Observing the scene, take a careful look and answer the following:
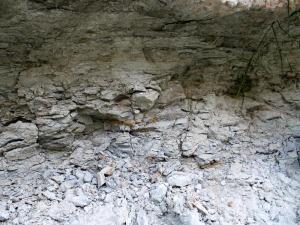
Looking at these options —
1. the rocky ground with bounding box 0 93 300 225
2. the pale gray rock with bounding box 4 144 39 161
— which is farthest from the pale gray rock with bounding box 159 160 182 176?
the pale gray rock with bounding box 4 144 39 161

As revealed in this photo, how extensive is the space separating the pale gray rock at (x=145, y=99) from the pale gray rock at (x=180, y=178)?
0.27 meters

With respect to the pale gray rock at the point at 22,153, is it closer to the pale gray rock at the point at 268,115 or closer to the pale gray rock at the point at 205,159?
the pale gray rock at the point at 205,159

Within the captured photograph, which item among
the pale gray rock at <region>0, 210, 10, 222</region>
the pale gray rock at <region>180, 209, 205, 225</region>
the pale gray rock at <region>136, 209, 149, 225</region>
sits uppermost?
the pale gray rock at <region>180, 209, 205, 225</region>

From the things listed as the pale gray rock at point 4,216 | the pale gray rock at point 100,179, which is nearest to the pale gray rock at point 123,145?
the pale gray rock at point 100,179

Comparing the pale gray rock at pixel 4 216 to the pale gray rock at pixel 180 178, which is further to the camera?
the pale gray rock at pixel 180 178

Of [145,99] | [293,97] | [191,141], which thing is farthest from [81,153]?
[293,97]

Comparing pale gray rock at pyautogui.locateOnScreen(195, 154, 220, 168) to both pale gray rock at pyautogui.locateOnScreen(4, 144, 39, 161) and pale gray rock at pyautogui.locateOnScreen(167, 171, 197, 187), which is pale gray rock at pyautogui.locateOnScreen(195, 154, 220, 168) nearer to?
pale gray rock at pyautogui.locateOnScreen(167, 171, 197, 187)

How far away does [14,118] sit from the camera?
1.18 metres

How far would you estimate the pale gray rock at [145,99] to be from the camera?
1227 mm

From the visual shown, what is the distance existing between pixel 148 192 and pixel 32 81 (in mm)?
578

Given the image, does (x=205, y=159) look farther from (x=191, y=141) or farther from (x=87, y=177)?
(x=87, y=177)

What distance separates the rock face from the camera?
1108mm

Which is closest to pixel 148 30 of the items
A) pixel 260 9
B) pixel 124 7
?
pixel 124 7

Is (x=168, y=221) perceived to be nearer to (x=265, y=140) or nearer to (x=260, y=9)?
(x=265, y=140)
